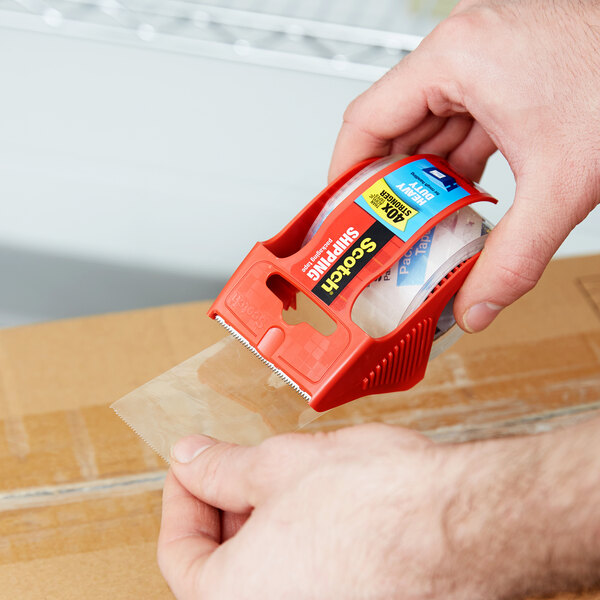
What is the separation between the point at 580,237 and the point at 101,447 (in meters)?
0.75

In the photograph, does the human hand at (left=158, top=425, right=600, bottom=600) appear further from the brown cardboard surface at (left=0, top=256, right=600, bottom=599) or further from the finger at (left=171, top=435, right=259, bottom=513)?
the brown cardboard surface at (left=0, top=256, right=600, bottom=599)

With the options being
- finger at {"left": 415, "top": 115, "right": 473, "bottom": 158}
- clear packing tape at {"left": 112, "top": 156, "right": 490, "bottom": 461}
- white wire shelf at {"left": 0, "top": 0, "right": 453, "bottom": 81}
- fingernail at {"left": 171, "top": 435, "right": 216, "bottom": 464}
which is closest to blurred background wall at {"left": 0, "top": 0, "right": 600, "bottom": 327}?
white wire shelf at {"left": 0, "top": 0, "right": 453, "bottom": 81}

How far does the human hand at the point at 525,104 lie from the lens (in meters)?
0.58

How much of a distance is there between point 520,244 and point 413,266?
Answer: 9cm

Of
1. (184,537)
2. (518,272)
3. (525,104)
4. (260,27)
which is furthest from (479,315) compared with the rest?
(260,27)

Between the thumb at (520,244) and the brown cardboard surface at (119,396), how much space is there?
7.2 inches

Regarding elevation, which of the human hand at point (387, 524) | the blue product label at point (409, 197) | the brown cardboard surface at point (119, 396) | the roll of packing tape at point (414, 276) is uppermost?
the blue product label at point (409, 197)

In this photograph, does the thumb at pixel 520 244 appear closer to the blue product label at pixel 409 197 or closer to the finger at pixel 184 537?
the blue product label at pixel 409 197

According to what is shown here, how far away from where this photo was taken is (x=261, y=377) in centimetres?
63

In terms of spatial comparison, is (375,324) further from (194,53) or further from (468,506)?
(194,53)

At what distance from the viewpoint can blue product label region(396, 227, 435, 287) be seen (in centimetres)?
56

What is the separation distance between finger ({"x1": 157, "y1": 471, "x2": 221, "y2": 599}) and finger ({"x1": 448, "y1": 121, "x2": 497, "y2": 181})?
43 cm

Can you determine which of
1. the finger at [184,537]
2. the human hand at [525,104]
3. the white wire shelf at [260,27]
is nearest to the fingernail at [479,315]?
the human hand at [525,104]

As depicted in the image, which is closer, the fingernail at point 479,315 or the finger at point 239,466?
the finger at point 239,466
